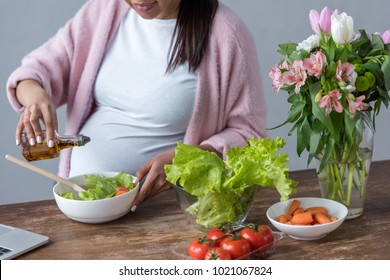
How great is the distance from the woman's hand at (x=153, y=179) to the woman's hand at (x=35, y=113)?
286mm

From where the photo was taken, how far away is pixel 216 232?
5.22 feet

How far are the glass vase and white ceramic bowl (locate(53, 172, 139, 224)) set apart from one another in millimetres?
516

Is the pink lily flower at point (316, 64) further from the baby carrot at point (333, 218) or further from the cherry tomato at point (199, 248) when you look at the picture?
the cherry tomato at point (199, 248)

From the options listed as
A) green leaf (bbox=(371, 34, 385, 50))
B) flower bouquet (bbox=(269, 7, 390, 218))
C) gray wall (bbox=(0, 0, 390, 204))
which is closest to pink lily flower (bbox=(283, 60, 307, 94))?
flower bouquet (bbox=(269, 7, 390, 218))

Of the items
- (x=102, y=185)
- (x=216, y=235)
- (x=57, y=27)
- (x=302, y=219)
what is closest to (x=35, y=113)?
(x=102, y=185)

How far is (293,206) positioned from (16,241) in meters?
0.70

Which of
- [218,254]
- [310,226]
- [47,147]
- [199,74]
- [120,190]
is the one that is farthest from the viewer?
→ [199,74]

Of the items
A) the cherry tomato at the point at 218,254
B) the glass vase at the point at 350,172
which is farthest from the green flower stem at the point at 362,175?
the cherry tomato at the point at 218,254

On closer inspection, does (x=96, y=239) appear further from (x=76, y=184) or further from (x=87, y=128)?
(x=87, y=128)

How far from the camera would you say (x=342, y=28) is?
5.44ft

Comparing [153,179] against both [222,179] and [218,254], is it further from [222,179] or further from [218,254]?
[218,254]
